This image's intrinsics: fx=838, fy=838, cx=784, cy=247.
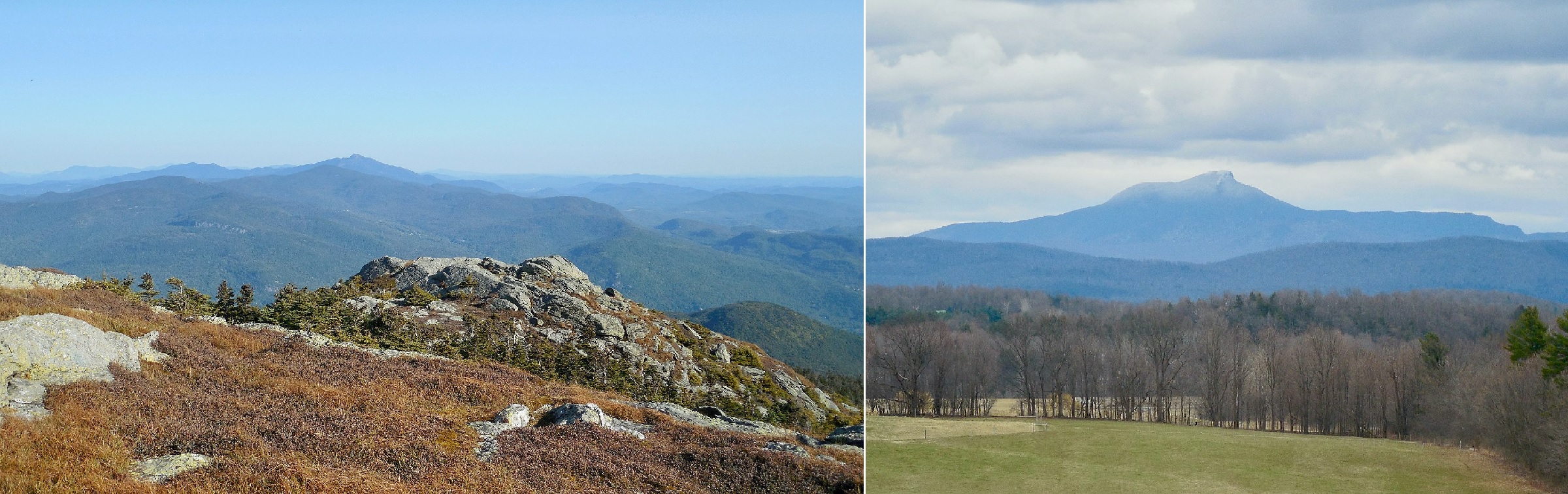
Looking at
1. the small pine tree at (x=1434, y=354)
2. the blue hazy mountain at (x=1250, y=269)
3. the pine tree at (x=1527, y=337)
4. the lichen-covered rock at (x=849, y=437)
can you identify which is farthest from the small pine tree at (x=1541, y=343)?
the lichen-covered rock at (x=849, y=437)

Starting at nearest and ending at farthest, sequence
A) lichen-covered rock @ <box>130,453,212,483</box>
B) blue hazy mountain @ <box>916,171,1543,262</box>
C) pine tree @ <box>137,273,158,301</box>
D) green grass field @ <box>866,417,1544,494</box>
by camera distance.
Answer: lichen-covered rock @ <box>130,453,212,483</box> → pine tree @ <box>137,273,158,301</box> → green grass field @ <box>866,417,1544,494</box> → blue hazy mountain @ <box>916,171,1543,262</box>

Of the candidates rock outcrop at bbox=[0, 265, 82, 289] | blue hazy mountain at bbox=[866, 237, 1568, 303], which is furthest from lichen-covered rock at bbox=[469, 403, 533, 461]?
blue hazy mountain at bbox=[866, 237, 1568, 303]

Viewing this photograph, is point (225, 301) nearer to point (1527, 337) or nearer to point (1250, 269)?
point (1527, 337)

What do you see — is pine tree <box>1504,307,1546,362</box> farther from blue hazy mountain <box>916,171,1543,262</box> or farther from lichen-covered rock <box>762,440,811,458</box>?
blue hazy mountain <box>916,171,1543,262</box>

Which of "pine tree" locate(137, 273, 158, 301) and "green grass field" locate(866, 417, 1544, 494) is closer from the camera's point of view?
"pine tree" locate(137, 273, 158, 301)

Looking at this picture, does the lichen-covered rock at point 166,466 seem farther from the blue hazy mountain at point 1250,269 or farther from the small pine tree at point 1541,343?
the small pine tree at point 1541,343

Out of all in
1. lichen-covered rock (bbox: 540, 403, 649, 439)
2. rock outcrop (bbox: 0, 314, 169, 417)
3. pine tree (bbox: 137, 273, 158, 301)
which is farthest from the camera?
pine tree (bbox: 137, 273, 158, 301)
